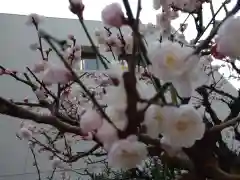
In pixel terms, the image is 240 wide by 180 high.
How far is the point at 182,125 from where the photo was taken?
1.34ft

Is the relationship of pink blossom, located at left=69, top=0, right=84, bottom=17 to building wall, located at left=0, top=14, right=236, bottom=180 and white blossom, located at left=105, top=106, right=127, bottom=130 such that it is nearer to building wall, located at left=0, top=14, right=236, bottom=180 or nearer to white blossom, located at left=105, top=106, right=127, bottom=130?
white blossom, located at left=105, top=106, right=127, bottom=130

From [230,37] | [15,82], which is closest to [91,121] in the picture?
[230,37]

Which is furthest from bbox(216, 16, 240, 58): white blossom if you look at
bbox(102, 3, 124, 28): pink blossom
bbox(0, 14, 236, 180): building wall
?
bbox(0, 14, 236, 180): building wall

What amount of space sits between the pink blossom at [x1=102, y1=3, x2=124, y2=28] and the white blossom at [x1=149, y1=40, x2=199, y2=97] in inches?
1.9

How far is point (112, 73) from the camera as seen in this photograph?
412mm

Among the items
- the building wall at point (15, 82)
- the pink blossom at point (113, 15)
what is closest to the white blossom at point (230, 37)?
the pink blossom at point (113, 15)

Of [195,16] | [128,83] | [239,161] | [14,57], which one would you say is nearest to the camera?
[128,83]

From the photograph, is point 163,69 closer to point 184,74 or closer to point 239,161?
point 184,74

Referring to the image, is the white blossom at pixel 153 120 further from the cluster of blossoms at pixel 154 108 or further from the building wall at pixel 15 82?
the building wall at pixel 15 82

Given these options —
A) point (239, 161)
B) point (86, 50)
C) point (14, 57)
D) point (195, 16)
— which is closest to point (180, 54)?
point (239, 161)

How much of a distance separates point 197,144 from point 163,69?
0.35 feet

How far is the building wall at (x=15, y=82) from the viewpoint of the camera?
4.21 metres

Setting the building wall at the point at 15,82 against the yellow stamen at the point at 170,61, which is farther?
the building wall at the point at 15,82

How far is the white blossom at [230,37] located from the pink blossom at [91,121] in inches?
5.5
